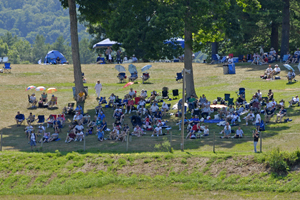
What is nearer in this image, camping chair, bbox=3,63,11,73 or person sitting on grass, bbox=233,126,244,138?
person sitting on grass, bbox=233,126,244,138

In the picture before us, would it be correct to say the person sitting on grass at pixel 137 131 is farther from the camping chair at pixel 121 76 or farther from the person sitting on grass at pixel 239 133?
the camping chair at pixel 121 76

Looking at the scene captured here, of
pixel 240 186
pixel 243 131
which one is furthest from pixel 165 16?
pixel 240 186

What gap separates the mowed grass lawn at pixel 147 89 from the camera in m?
24.3

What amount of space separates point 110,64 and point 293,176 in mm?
35820

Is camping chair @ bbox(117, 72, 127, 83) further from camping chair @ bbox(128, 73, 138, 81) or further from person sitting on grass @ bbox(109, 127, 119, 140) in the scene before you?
person sitting on grass @ bbox(109, 127, 119, 140)

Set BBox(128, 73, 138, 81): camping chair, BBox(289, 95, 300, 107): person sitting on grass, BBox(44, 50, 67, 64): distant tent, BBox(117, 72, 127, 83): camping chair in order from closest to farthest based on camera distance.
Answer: BBox(289, 95, 300, 107): person sitting on grass, BBox(128, 73, 138, 81): camping chair, BBox(117, 72, 127, 83): camping chair, BBox(44, 50, 67, 64): distant tent

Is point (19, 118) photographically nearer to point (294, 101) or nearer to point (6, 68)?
point (6, 68)

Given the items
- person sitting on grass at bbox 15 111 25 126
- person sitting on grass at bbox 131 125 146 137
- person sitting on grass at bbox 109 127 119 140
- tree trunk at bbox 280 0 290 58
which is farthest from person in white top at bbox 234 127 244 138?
tree trunk at bbox 280 0 290 58

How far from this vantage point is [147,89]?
39.9 meters

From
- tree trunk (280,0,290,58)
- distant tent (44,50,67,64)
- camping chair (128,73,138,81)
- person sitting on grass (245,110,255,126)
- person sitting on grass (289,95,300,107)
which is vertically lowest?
person sitting on grass (245,110,255,126)

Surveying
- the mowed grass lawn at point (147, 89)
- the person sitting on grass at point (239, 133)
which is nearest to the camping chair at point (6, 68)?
the mowed grass lawn at point (147, 89)

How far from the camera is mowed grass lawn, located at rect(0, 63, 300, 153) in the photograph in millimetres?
24312

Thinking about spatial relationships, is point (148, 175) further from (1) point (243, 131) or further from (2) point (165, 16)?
(2) point (165, 16)

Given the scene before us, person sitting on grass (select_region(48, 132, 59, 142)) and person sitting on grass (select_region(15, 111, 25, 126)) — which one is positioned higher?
person sitting on grass (select_region(15, 111, 25, 126))
